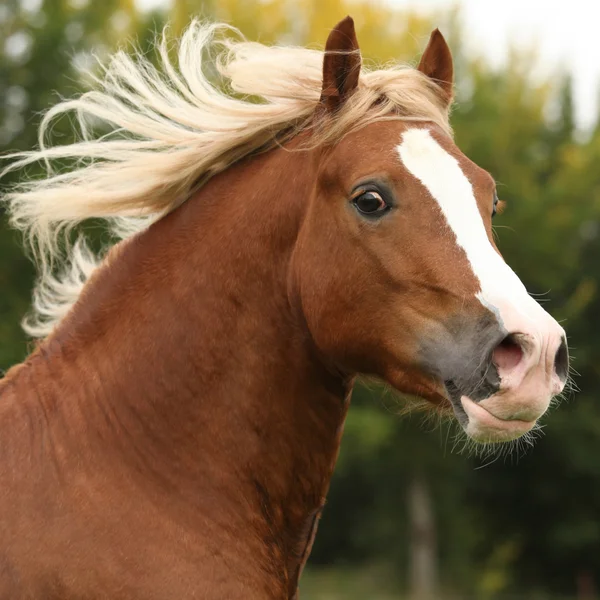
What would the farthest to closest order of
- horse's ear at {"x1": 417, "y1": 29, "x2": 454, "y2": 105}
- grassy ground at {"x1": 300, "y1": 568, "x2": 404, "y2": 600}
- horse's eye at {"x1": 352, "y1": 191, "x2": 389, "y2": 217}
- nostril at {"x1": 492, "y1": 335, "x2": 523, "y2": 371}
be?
grassy ground at {"x1": 300, "y1": 568, "x2": 404, "y2": 600} → horse's ear at {"x1": 417, "y1": 29, "x2": 454, "y2": 105} → horse's eye at {"x1": 352, "y1": 191, "x2": 389, "y2": 217} → nostril at {"x1": 492, "y1": 335, "x2": 523, "y2": 371}

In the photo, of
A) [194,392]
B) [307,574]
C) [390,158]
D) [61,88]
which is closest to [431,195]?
[390,158]

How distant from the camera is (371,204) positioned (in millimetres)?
3736

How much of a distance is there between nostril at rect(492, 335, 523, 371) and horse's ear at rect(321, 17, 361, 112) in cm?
133

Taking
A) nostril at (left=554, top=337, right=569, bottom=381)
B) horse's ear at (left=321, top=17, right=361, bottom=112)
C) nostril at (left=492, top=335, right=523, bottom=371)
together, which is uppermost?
horse's ear at (left=321, top=17, right=361, bottom=112)

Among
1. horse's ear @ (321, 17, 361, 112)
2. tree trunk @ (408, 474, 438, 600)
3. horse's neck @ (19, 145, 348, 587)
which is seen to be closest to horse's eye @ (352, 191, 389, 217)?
horse's neck @ (19, 145, 348, 587)

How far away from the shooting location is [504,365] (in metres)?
3.33

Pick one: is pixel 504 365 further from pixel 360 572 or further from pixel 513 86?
pixel 360 572

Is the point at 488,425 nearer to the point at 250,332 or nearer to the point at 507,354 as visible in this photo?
the point at 507,354

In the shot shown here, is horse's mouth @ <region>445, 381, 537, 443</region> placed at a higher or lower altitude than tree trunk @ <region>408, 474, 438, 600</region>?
higher

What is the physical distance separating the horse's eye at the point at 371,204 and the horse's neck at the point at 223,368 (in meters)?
0.32

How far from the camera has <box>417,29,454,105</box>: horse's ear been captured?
439 cm

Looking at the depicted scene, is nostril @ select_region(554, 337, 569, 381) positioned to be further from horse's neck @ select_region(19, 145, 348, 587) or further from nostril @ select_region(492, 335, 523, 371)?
horse's neck @ select_region(19, 145, 348, 587)

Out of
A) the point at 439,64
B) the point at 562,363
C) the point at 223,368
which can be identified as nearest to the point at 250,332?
the point at 223,368

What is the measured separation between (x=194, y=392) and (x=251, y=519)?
552 millimetres
